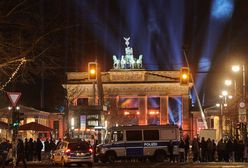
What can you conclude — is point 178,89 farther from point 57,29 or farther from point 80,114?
point 57,29

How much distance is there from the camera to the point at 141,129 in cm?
4444

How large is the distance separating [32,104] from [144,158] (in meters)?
79.7

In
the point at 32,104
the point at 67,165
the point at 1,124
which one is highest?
the point at 32,104

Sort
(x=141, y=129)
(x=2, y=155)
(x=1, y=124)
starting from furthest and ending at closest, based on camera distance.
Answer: (x=1, y=124), (x=141, y=129), (x=2, y=155)

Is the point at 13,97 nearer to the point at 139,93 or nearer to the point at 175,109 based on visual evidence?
the point at 139,93

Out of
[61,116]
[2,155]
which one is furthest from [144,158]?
[61,116]

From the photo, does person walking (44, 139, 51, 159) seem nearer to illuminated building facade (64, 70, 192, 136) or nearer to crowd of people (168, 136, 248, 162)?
crowd of people (168, 136, 248, 162)

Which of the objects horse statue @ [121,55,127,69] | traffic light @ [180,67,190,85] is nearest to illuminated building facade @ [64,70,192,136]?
horse statue @ [121,55,127,69]

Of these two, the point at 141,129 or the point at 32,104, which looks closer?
the point at 141,129

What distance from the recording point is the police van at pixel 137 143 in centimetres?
4394

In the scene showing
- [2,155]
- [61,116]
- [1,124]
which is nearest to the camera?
[2,155]

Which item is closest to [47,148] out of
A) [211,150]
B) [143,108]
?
[211,150]

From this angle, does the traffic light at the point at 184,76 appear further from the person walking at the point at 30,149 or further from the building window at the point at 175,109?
the building window at the point at 175,109

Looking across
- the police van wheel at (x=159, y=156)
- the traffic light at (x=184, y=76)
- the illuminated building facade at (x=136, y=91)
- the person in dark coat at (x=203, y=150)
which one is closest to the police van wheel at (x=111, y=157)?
the police van wheel at (x=159, y=156)
